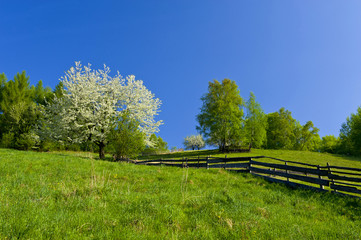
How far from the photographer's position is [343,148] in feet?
163

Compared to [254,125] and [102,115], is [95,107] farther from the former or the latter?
[254,125]

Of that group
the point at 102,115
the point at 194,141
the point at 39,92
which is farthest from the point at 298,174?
the point at 194,141

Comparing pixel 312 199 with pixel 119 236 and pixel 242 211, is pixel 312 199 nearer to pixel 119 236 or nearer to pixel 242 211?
pixel 242 211

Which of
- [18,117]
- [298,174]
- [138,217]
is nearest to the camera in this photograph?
[138,217]

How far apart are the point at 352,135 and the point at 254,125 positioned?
86.6ft

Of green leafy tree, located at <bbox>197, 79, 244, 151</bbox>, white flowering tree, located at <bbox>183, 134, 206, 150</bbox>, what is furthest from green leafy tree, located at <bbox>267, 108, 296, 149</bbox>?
white flowering tree, located at <bbox>183, 134, 206, 150</bbox>

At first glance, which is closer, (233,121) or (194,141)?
(233,121)

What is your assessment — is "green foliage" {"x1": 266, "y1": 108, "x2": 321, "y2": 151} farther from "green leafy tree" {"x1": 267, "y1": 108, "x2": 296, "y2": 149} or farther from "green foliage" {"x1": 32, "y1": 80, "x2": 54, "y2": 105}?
"green foliage" {"x1": 32, "y1": 80, "x2": 54, "y2": 105}

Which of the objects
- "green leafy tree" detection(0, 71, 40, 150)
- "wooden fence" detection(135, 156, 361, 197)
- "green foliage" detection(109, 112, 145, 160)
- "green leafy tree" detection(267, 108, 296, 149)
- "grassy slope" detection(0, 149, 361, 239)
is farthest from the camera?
"green leafy tree" detection(267, 108, 296, 149)

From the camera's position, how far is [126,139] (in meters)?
18.8

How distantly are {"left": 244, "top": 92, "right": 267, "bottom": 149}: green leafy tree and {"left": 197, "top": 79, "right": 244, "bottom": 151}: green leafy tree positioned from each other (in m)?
1.89

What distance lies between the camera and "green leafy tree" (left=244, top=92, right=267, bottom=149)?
3962 centimetres

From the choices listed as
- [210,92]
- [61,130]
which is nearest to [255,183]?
[61,130]

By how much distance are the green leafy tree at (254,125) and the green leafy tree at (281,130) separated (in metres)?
15.1
